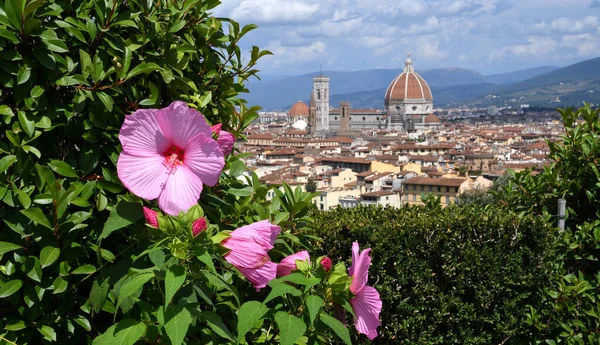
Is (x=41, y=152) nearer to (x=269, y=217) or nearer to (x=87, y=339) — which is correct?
Answer: (x=87, y=339)

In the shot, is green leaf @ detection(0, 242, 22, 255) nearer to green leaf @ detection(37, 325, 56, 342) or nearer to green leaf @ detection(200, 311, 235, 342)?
green leaf @ detection(37, 325, 56, 342)

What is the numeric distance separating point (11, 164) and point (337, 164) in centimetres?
4211

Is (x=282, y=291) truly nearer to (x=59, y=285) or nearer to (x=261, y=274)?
(x=261, y=274)

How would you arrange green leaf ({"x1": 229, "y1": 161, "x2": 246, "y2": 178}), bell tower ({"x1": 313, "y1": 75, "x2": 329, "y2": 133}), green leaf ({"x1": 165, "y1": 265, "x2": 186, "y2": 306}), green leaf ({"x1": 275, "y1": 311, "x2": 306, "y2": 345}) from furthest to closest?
bell tower ({"x1": 313, "y1": 75, "x2": 329, "y2": 133}) < green leaf ({"x1": 229, "y1": 161, "x2": 246, "y2": 178}) < green leaf ({"x1": 275, "y1": 311, "x2": 306, "y2": 345}) < green leaf ({"x1": 165, "y1": 265, "x2": 186, "y2": 306})

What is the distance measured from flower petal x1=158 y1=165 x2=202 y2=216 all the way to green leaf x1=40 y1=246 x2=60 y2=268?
194 millimetres

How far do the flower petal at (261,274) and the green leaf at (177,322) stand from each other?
0.34ft

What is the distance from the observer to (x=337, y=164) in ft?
141

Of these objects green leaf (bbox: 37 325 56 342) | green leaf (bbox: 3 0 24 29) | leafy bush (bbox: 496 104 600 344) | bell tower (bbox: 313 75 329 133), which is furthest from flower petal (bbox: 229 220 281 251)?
Result: bell tower (bbox: 313 75 329 133)

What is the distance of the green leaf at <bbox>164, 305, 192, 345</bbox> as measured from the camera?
80 centimetres

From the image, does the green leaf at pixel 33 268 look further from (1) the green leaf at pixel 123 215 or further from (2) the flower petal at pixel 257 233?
(2) the flower petal at pixel 257 233

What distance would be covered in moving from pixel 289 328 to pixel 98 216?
0.35m

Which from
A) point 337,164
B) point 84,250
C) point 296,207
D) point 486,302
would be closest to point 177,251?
point 84,250

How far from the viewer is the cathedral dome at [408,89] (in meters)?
95.6

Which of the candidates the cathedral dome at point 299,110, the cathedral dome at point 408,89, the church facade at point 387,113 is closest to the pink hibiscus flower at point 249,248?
the church facade at point 387,113
